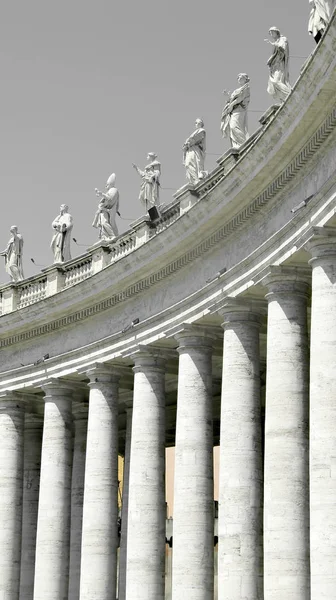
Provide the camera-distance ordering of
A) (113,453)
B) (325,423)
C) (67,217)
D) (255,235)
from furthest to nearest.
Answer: (67,217)
(113,453)
(255,235)
(325,423)

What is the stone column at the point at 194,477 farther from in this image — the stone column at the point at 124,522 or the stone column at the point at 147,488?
the stone column at the point at 124,522

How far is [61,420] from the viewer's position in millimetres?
120750

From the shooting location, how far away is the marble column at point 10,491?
125 m

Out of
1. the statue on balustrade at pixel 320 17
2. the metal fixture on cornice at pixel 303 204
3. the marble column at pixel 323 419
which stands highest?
the statue on balustrade at pixel 320 17

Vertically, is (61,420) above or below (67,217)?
below

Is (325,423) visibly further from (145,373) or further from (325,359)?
(145,373)

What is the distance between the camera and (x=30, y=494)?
138m

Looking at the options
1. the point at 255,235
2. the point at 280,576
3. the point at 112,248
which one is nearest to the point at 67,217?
the point at 112,248

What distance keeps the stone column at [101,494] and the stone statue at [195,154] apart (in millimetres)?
18904

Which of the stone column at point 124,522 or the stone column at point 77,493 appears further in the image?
the stone column at point 77,493

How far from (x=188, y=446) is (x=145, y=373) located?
10761mm

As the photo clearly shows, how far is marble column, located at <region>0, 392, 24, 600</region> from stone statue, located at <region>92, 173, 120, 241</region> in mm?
18464

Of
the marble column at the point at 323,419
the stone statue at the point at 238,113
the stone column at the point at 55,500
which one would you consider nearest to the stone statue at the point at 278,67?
the stone statue at the point at 238,113

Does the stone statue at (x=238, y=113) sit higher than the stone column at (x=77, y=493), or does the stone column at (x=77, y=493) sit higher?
the stone statue at (x=238, y=113)
